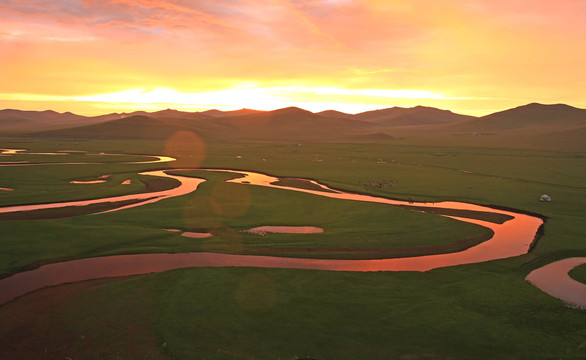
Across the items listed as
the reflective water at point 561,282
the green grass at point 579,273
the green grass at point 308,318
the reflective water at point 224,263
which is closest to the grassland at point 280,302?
the green grass at point 308,318

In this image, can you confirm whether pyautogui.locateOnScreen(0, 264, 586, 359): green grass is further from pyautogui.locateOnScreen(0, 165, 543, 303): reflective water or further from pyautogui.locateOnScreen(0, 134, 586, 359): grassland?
pyautogui.locateOnScreen(0, 165, 543, 303): reflective water

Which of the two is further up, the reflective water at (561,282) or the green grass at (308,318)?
the reflective water at (561,282)

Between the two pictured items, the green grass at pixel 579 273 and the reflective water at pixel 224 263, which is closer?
the reflective water at pixel 224 263

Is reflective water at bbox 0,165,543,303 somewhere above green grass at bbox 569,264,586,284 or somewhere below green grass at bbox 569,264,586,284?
below

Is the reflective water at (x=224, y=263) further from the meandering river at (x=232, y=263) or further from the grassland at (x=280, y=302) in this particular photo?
the grassland at (x=280, y=302)

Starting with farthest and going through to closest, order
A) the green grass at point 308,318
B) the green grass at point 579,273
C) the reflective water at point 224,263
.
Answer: the green grass at point 579,273
the reflective water at point 224,263
the green grass at point 308,318

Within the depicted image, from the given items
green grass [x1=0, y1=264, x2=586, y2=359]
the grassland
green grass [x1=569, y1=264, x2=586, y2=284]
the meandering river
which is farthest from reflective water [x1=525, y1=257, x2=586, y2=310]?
the meandering river

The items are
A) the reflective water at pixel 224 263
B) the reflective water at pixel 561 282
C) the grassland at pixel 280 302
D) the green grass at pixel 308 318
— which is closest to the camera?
the green grass at pixel 308 318

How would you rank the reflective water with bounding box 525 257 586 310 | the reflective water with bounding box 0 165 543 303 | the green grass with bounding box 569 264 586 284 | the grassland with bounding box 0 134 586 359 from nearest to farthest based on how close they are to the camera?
the grassland with bounding box 0 134 586 359 → the reflective water with bounding box 525 257 586 310 → the reflective water with bounding box 0 165 543 303 → the green grass with bounding box 569 264 586 284

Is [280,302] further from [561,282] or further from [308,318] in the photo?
[561,282]

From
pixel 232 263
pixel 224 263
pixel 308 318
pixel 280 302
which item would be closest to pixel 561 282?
pixel 308 318

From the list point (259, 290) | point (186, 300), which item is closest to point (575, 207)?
point (259, 290)
